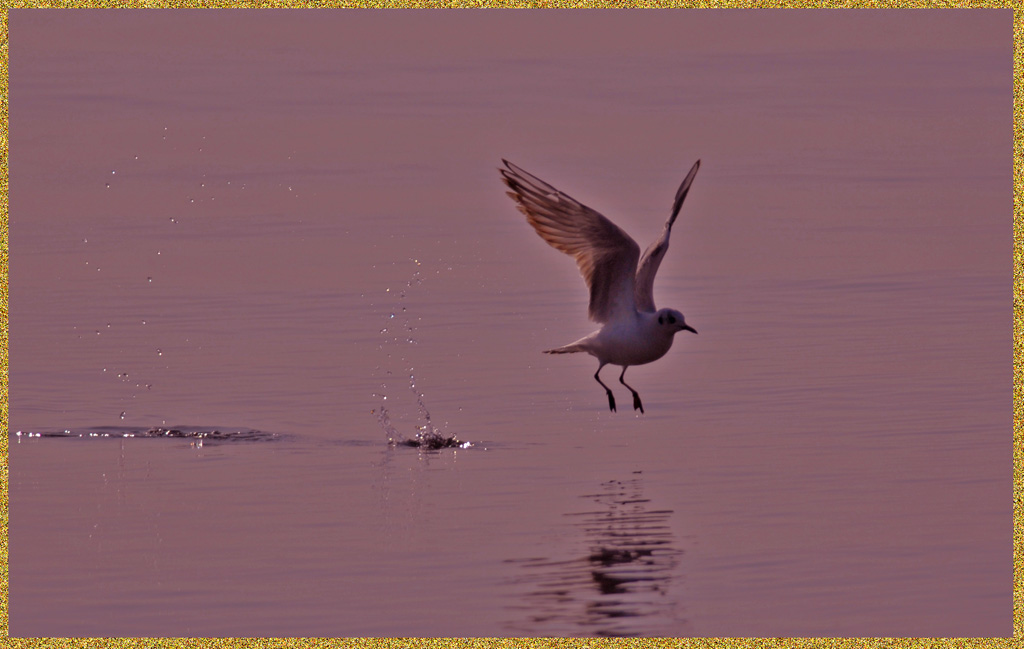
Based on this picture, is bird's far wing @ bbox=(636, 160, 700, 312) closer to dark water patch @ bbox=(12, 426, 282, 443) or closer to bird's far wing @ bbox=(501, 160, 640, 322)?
bird's far wing @ bbox=(501, 160, 640, 322)

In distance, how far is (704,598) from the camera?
13.4m

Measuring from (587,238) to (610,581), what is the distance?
4.72m

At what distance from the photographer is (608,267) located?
18.1 metres

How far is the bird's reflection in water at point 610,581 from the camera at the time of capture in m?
12.9

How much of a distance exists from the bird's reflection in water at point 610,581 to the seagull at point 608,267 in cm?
260

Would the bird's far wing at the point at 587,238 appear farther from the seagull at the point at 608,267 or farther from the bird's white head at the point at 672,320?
the bird's white head at the point at 672,320

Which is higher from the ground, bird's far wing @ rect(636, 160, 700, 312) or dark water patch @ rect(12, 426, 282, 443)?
bird's far wing @ rect(636, 160, 700, 312)

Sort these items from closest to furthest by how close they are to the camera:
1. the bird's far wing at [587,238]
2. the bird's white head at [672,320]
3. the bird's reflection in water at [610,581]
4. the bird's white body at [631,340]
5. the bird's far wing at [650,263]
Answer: the bird's reflection in water at [610,581] → the bird's far wing at [587,238] → the bird's white head at [672,320] → the bird's white body at [631,340] → the bird's far wing at [650,263]

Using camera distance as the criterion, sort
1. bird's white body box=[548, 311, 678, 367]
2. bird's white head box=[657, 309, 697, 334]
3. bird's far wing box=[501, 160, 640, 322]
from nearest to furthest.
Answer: bird's far wing box=[501, 160, 640, 322] < bird's white head box=[657, 309, 697, 334] < bird's white body box=[548, 311, 678, 367]

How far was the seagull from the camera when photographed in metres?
17.7

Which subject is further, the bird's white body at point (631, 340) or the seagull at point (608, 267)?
the bird's white body at point (631, 340)

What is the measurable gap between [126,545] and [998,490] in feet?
20.1

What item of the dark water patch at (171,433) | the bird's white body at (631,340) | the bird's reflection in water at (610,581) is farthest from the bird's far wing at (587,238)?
the dark water patch at (171,433)

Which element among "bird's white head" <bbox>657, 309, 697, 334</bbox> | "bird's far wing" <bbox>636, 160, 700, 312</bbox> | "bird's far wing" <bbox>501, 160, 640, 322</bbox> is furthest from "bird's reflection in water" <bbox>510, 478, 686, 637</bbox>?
"bird's far wing" <bbox>636, 160, 700, 312</bbox>
